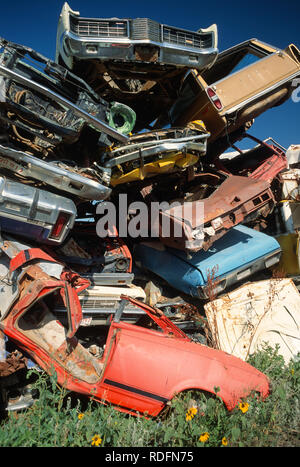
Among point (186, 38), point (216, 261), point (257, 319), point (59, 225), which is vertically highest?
point (186, 38)

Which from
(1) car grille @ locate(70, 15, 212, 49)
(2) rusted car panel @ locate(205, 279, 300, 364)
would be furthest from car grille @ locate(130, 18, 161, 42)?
(2) rusted car panel @ locate(205, 279, 300, 364)

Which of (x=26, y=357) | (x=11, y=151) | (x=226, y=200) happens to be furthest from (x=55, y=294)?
(x=226, y=200)

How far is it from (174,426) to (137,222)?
3.10 metres

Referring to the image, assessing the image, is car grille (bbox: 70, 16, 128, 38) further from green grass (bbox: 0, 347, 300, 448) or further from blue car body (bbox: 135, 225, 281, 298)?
green grass (bbox: 0, 347, 300, 448)

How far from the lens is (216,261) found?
4.89 m

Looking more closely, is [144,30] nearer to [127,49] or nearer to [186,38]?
[127,49]

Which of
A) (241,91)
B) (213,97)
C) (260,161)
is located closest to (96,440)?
(213,97)

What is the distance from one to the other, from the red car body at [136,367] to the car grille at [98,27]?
9.88 ft

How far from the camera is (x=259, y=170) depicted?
5.70 m

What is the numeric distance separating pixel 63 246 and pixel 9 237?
0.93m

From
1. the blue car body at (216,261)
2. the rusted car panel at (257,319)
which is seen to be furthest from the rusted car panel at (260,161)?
the rusted car panel at (257,319)

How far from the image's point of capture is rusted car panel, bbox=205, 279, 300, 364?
169 inches

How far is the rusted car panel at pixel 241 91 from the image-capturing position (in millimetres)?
5102

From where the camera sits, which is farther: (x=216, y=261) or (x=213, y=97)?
(x=213, y=97)
